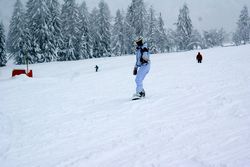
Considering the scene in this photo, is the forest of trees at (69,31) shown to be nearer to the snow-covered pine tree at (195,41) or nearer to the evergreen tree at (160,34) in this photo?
the evergreen tree at (160,34)

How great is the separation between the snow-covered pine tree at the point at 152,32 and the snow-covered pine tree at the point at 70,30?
56.2ft

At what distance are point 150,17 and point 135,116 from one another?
62.4 metres

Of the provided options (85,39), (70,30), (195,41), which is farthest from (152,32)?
(195,41)

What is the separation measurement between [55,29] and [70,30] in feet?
8.93

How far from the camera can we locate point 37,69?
4122 centimetres

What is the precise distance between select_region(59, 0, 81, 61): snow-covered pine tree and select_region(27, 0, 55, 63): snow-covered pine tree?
3496 mm

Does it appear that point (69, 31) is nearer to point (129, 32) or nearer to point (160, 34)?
point (129, 32)

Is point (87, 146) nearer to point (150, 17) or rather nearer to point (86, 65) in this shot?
point (86, 65)

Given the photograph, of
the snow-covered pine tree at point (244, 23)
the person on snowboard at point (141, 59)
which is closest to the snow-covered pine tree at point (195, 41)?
the snow-covered pine tree at point (244, 23)

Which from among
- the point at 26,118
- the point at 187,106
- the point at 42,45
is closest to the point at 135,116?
the point at 187,106

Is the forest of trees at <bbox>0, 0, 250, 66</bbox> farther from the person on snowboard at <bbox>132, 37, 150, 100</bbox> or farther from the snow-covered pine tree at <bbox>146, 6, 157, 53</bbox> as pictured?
the person on snowboard at <bbox>132, 37, 150, 100</bbox>

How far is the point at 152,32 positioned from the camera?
2532 inches

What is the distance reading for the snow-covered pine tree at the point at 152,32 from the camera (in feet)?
208

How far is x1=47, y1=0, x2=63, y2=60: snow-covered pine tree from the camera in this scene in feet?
166
